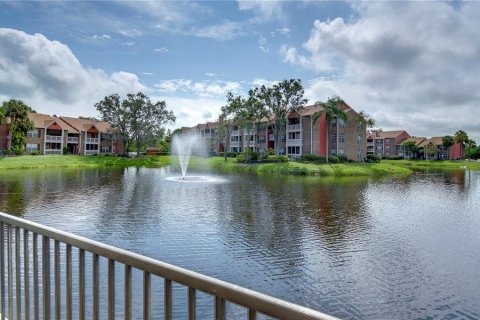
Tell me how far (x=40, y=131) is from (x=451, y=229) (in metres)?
86.4

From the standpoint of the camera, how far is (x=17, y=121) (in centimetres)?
7038

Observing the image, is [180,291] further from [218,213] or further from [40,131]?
[40,131]

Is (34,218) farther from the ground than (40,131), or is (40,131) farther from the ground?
(40,131)

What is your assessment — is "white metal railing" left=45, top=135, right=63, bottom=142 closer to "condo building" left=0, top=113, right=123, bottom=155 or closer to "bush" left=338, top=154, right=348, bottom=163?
"condo building" left=0, top=113, right=123, bottom=155

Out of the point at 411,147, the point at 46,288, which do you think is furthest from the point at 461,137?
the point at 46,288

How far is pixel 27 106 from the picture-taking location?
2810 inches

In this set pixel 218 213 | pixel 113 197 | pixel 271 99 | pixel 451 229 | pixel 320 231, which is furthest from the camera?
pixel 271 99

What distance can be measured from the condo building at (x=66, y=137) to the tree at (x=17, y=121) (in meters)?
4.67

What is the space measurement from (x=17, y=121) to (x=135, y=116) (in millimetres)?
24262

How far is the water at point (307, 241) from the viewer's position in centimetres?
952

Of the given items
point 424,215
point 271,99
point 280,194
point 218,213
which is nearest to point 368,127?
point 271,99

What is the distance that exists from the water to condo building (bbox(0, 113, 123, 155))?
202 feet

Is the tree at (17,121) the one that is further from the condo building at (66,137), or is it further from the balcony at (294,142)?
the balcony at (294,142)

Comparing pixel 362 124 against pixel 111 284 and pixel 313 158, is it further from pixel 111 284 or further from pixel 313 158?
pixel 111 284
